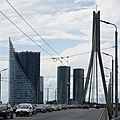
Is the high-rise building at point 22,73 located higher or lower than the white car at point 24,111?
higher

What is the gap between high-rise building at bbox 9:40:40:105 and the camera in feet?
224

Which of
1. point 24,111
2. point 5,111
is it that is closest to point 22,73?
point 24,111

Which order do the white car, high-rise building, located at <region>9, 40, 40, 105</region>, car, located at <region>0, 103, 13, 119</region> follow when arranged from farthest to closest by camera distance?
high-rise building, located at <region>9, 40, 40, 105</region> < the white car < car, located at <region>0, 103, 13, 119</region>

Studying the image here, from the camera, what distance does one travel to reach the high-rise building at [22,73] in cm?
6819

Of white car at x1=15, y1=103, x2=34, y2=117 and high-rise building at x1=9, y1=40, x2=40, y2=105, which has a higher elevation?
high-rise building at x1=9, y1=40, x2=40, y2=105

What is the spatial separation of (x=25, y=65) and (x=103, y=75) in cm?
1955

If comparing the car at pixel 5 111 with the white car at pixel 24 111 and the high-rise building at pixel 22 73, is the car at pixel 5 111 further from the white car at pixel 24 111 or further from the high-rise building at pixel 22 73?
the high-rise building at pixel 22 73

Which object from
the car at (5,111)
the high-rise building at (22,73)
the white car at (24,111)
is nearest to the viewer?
the car at (5,111)

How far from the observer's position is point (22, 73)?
72.9 m

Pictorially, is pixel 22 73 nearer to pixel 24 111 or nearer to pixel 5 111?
pixel 24 111

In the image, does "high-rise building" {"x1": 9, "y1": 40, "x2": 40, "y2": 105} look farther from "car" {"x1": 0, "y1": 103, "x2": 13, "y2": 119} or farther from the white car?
"car" {"x1": 0, "y1": 103, "x2": 13, "y2": 119}

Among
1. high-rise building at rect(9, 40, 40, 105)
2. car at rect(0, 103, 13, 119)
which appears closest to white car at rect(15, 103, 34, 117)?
car at rect(0, 103, 13, 119)

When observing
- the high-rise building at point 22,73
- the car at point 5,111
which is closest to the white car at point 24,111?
the car at point 5,111

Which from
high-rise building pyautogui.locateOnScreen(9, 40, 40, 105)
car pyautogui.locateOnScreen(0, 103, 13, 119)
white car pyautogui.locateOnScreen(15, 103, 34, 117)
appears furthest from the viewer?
high-rise building pyautogui.locateOnScreen(9, 40, 40, 105)
